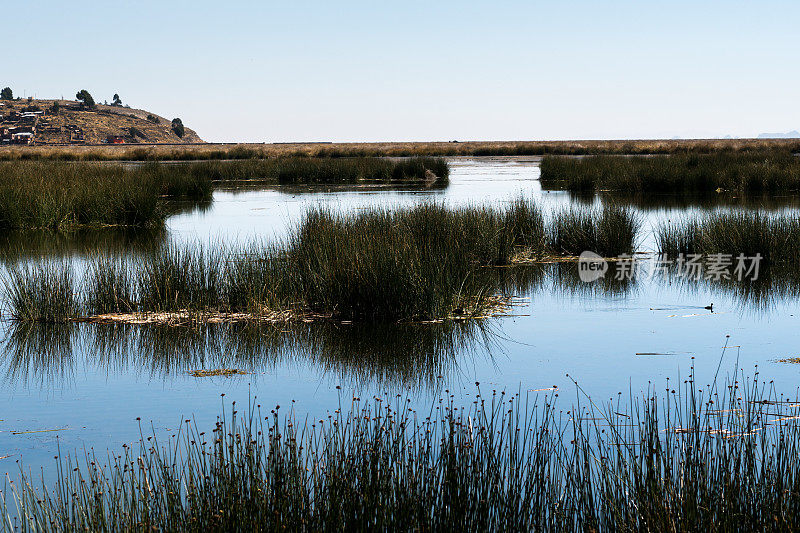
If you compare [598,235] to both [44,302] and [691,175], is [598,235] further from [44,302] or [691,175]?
[691,175]

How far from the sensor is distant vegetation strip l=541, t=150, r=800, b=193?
1008 inches

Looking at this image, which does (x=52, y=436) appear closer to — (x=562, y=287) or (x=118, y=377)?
(x=118, y=377)

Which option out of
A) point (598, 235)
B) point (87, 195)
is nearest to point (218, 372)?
point (598, 235)

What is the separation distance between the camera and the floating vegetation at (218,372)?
22.8ft

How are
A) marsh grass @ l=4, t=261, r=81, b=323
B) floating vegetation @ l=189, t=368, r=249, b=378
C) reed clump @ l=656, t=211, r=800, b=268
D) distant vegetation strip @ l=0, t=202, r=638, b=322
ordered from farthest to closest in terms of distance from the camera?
reed clump @ l=656, t=211, r=800, b=268, marsh grass @ l=4, t=261, r=81, b=323, distant vegetation strip @ l=0, t=202, r=638, b=322, floating vegetation @ l=189, t=368, r=249, b=378

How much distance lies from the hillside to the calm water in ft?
412

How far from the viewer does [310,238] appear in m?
11.3

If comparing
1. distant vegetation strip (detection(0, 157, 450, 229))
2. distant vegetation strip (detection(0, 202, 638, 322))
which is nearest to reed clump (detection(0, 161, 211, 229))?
distant vegetation strip (detection(0, 157, 450, 229))

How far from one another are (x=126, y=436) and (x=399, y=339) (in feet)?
10.2

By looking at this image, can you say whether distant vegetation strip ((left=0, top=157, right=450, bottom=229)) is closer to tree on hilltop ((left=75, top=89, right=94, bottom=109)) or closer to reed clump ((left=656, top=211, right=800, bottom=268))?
reed clump ((left=656, top=211, right=800, bottom=268))

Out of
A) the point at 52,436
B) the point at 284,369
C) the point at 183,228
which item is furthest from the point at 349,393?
the point at 183,228

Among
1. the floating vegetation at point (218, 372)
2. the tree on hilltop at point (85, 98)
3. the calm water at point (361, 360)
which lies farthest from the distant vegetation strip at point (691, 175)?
the tree on hilltop at point (85, 98)

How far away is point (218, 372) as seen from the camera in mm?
7008

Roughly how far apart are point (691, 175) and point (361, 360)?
72.0ft
